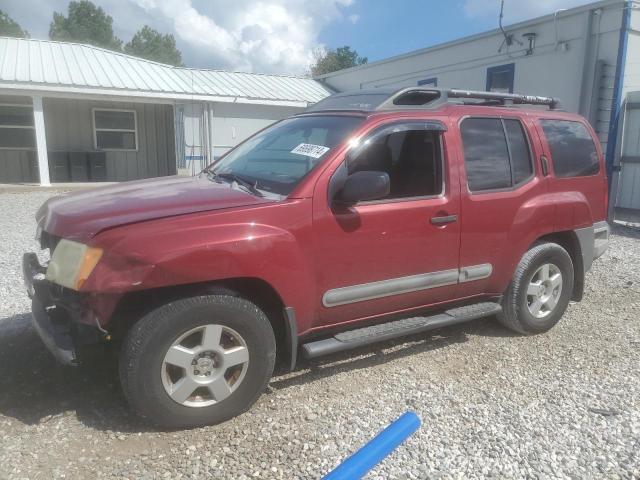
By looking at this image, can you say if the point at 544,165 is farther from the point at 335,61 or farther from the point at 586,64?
the point at 335,61

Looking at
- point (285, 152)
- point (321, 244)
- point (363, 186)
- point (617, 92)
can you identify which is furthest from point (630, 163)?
point (321, 244)

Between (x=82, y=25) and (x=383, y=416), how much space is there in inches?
2894

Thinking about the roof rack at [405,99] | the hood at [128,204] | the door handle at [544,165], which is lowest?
the hood at [128,204]

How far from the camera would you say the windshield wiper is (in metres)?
3.33

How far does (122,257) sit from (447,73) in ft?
43.0

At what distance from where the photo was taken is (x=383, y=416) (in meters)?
3.18

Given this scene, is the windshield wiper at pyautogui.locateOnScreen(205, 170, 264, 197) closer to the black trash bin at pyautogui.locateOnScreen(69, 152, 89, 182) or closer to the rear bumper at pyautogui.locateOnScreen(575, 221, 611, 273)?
the rear bumper at pyautogui.locateOnScreen(575, 221, 611, 273)

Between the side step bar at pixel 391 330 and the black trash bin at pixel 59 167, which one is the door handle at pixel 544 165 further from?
the black trash bin at pixel 59 167

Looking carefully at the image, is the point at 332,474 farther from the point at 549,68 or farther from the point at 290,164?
the point at 549,68

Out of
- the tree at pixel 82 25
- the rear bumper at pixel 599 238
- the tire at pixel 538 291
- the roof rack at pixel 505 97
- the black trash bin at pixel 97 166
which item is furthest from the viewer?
the tree at pixel 82 25

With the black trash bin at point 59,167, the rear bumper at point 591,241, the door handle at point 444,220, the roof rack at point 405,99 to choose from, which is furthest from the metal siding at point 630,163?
the black trash bin at point 59,167

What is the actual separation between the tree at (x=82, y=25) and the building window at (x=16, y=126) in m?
55.0

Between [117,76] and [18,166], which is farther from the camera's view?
[18,166]

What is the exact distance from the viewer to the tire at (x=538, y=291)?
432 cm
